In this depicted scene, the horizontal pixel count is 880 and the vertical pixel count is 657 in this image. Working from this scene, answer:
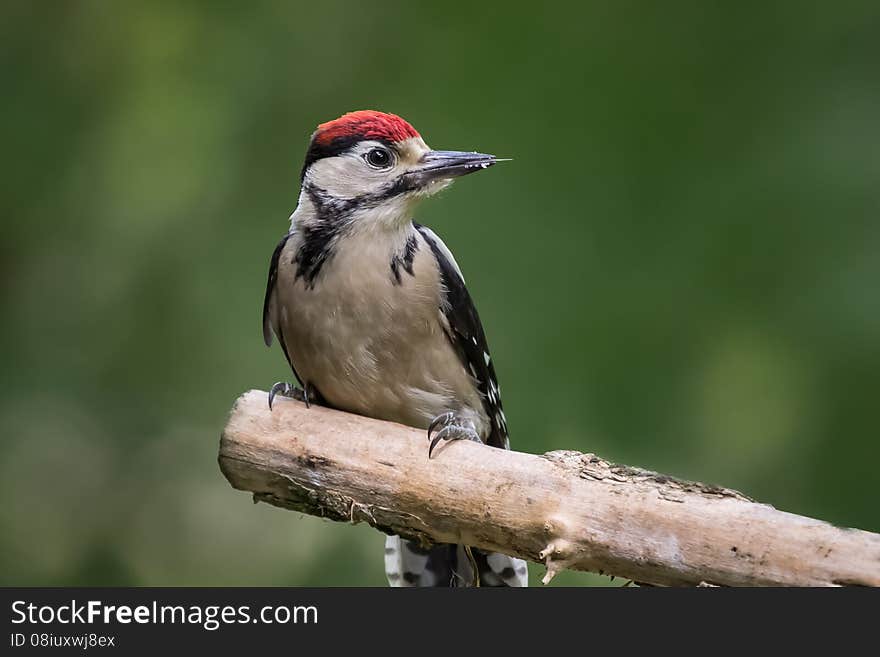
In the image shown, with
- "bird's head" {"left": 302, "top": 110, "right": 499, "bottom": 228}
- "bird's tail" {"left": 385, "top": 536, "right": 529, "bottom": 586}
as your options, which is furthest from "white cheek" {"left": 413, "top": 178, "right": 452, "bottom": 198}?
"bird's tail" {"left": 385, "top": 536, "right": 529, "bottom": 586}

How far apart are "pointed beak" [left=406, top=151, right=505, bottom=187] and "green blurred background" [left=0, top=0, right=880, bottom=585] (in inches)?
26.4

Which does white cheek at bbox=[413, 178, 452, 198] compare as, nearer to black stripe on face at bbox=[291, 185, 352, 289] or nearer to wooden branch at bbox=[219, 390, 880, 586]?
black stripe on face at bbox=[291, 185, 352, 289]

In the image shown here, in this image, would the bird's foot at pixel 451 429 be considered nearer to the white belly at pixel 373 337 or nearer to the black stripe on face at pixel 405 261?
the white belly at pixel 373 337

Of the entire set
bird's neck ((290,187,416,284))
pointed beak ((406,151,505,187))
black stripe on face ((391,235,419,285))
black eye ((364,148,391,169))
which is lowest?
black stripe on face ((391,235,419,285))

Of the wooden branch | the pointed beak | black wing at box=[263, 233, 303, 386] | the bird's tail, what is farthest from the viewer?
the bird's tail

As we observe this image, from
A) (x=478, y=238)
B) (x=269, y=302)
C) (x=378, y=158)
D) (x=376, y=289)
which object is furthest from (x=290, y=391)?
(x=478, y=238)

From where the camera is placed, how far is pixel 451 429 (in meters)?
3.10

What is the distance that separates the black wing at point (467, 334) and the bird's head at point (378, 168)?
237 millimetres

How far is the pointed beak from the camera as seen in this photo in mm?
3377

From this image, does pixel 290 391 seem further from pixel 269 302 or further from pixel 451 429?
pixel 451 429

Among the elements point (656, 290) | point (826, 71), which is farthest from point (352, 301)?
point (826, 71)

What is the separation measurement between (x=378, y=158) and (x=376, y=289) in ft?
1.39

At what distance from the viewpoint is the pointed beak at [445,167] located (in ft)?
11.1

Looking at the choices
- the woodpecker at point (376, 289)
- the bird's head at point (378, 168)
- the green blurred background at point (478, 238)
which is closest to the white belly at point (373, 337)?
the woodpecker at point (376, 289)
